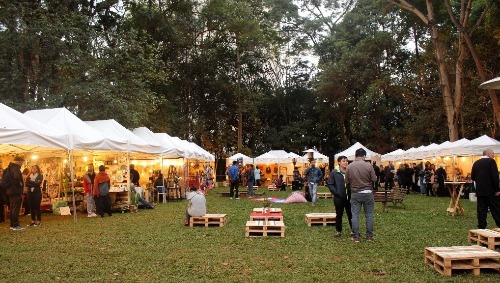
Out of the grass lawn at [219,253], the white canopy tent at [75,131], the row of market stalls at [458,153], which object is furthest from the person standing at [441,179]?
the white canopy tent at [75,131]

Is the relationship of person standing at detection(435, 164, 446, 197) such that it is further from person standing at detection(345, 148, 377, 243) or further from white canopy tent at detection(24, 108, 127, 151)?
white canopy tent at detection(24, 108, 127, 151)

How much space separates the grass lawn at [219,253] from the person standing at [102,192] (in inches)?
71.5

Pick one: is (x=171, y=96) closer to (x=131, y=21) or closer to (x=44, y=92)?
(x=131, y=21)

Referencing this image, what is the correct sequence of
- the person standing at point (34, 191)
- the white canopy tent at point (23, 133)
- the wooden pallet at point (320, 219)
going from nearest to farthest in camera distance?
the white canopy tent at point (23, 133), the wooden pallet at point (320, 219), the person standing at point (34, 191)

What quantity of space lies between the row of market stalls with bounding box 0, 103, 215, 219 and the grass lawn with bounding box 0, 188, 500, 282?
2088mm

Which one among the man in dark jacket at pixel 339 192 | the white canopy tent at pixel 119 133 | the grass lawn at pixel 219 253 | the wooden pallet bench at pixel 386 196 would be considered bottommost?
the grass lawn at pixel 219 253

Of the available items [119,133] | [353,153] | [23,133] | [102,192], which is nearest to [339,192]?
[23,133]

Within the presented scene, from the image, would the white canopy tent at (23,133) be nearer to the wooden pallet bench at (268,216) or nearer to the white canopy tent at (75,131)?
the white canopy tent at (75,131)

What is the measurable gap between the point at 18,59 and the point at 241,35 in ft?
61.9

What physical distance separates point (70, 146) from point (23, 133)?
2084 mm

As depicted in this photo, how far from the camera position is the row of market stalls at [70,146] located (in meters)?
9.91

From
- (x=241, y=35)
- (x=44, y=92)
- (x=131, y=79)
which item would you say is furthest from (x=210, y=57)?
(x=44, y=92)

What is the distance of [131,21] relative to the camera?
2864 cm

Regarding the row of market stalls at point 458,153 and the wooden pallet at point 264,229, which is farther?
the row of market stalls at point 458,153
